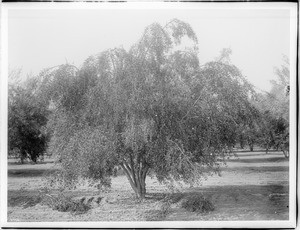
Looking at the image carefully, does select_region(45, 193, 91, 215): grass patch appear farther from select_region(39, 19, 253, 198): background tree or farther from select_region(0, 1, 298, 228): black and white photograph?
select_region(39, 19, 253, 198): background tree

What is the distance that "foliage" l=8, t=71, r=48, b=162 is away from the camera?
11.3ft

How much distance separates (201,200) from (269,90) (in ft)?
3.44

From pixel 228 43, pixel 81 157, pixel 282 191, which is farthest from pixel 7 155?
pixel 282 191

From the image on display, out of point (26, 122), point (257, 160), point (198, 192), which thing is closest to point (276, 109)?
point (257, 160)

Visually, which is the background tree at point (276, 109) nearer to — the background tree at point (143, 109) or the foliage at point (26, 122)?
the background tree at point (143, 109)

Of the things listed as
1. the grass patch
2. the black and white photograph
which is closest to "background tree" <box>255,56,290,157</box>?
the black and white photograph

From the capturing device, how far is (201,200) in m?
3.49

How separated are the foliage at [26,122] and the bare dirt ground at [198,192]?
0.15 m

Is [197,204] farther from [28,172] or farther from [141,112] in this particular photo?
[28,172]

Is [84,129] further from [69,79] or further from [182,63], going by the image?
[182,63]

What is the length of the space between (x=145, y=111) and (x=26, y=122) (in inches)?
37.7

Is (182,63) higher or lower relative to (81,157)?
higher

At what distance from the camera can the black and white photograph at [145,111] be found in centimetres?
344

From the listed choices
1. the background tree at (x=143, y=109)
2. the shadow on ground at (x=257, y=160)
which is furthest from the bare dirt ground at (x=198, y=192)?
the background tree at (x=143, y=109)
